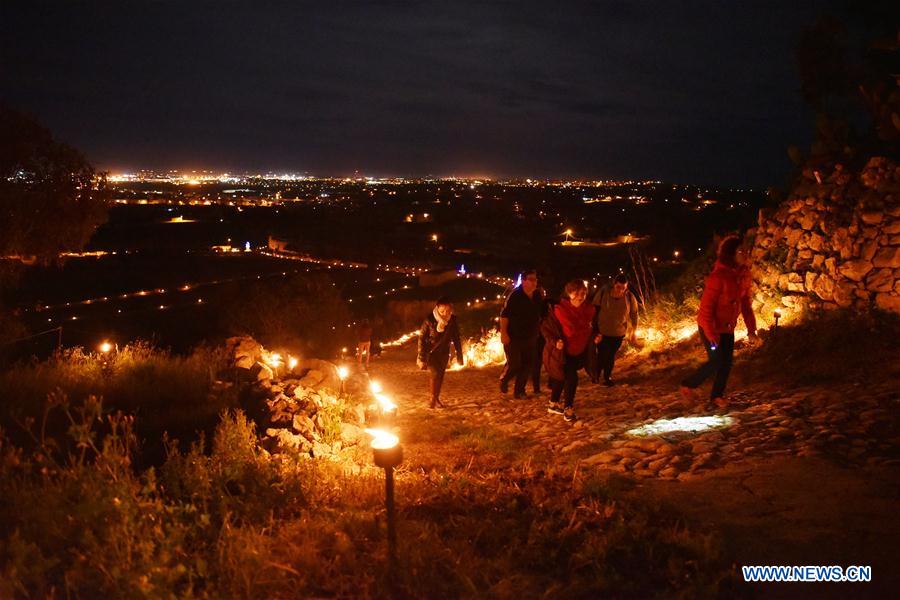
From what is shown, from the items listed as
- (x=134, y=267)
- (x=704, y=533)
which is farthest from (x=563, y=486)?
(x=134, y=267)

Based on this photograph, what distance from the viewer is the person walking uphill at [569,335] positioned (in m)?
8.01

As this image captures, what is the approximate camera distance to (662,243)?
150ft

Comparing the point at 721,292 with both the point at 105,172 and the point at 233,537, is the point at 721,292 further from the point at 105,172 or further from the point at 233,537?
the point at 105,172

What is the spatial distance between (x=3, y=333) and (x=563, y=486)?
10.9 m

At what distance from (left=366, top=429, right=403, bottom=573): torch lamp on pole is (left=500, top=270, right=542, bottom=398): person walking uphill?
474 cm

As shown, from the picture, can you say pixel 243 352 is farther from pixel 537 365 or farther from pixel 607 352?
pixel 607 352

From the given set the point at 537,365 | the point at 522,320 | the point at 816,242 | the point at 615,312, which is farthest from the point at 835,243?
the point at 522,320

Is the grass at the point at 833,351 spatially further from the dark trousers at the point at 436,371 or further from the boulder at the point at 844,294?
the dark trousers at the point at 436,371

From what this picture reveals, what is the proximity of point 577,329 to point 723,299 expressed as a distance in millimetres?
1645

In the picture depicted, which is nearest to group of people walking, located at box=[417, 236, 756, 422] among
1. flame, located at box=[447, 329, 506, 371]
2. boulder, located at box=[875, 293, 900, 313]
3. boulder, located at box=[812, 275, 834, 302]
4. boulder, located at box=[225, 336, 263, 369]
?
boulder, located at box=[875, 293, 900, 313]

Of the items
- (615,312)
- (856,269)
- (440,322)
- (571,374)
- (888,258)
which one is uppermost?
(888,258)

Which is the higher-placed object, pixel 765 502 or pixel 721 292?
pixel 721 292

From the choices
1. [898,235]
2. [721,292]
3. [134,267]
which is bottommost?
[134,267]

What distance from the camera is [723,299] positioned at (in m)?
7.29
